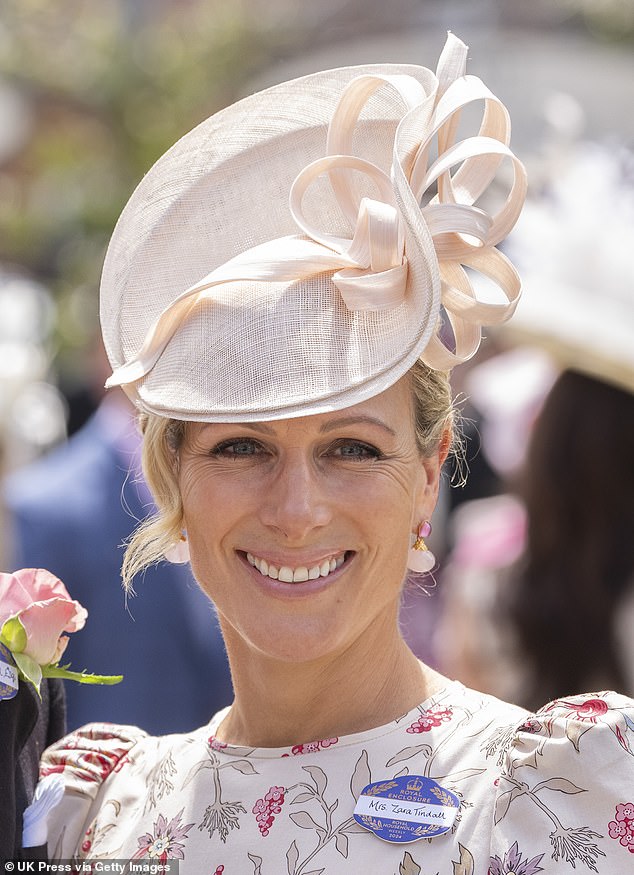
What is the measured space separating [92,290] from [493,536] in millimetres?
7043

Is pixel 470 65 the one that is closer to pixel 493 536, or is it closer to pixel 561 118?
pixel 561 118

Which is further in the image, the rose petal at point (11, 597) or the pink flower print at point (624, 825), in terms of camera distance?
the rose petal at point (11, 597)

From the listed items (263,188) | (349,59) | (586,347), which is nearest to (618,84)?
(586,347)

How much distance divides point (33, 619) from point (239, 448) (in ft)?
1.41

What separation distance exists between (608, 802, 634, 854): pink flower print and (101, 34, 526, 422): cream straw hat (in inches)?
27.8

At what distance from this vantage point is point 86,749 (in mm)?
2580

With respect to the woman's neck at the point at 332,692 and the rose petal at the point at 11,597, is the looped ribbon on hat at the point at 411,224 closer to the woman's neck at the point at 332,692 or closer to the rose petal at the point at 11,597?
the rose petal at the point at 11,597

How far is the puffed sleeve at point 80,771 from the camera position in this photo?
246cm

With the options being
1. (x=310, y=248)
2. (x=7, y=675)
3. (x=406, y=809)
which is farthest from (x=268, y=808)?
(x=310, y=248)

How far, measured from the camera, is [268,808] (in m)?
2.21

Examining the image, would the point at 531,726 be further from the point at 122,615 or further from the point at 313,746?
the point at 122,615

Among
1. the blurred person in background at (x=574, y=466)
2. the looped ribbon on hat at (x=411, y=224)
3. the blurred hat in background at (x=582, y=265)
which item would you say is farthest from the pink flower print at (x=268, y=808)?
the blurred hat in background at (x=582, y=265)
